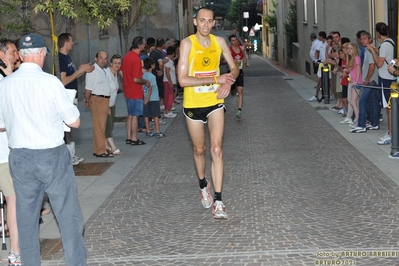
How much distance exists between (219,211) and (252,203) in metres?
0.85

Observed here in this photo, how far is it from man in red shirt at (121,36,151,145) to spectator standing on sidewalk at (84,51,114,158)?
1463mm

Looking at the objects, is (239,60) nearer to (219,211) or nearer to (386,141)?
(386,141)

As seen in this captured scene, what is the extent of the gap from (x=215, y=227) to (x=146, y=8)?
1353 cm

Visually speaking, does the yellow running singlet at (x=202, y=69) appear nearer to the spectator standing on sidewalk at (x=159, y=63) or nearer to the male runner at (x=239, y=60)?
the spectator standing on sidewalk at (x=159, y=63)

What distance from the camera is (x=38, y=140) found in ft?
18.9

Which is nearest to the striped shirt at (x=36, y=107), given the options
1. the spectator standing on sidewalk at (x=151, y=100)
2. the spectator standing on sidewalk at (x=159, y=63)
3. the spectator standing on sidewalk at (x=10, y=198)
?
the spectator standing on sidewalk at (x=10, y=198)

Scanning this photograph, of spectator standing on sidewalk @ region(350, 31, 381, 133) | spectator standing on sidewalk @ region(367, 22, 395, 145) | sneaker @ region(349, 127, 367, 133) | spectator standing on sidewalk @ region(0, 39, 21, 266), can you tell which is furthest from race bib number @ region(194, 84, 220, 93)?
sneaker @ region(349, 127, 367, 133)

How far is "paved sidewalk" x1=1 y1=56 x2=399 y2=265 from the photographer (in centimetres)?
707

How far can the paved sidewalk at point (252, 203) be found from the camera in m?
7.07

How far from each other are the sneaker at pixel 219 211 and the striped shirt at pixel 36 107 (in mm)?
2808

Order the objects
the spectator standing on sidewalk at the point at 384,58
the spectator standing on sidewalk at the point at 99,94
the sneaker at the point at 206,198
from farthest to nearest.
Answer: the spectator standing on sidewalk at the point at 384,58 < the spectator standing on sidewalk at the point at 99,94 < the sneaker at the point at 206,198

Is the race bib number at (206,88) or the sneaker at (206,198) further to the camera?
the sneaker at (206,198)

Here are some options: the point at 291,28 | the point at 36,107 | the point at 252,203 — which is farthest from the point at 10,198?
the point at 291,28

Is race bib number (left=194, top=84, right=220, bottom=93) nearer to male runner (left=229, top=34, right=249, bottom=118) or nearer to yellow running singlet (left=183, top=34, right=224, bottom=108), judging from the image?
yellow running singlet (left=183, top=34, right=224, bottom=108)
